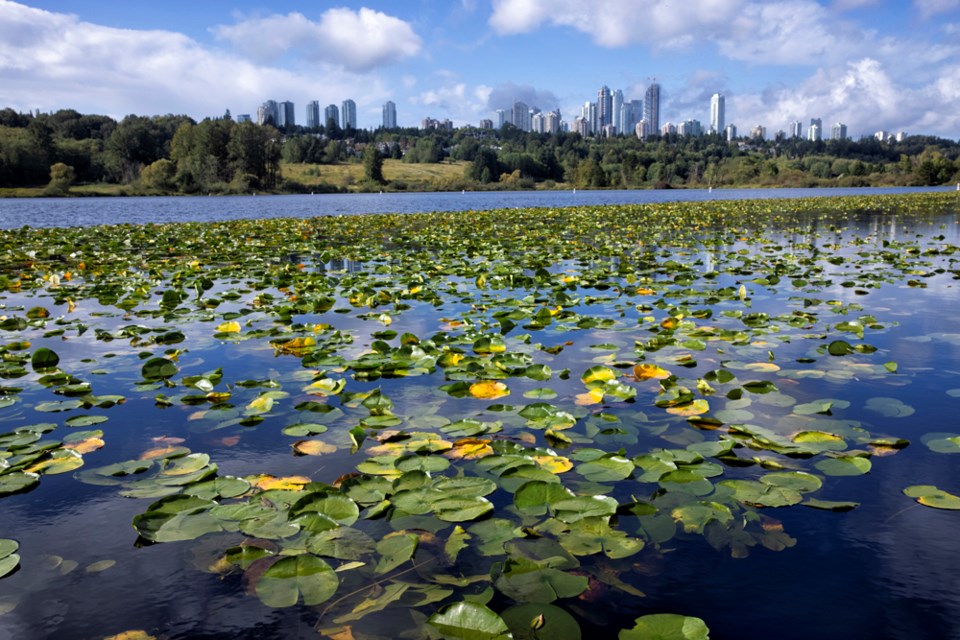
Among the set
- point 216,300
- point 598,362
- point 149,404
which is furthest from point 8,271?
point 598,362

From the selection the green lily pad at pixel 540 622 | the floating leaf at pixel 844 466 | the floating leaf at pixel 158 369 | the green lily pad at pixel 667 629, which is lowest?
the green lily pad at pixel 540 622

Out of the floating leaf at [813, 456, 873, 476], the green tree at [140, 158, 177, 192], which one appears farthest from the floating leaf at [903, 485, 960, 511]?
the green tree at [140, 158, 177, 192]

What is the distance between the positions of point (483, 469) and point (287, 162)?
441 feet

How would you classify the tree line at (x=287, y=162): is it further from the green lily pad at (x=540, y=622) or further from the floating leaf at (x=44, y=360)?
the green lily pad at (x=540, y=622)

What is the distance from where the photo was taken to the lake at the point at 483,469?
200cm

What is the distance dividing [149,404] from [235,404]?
0.60 meters

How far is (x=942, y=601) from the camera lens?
1983 mm

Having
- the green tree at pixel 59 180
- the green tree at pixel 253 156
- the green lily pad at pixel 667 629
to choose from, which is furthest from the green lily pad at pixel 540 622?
the green tree at pixel 59 180

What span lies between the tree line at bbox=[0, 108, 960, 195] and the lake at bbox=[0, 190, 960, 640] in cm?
8212

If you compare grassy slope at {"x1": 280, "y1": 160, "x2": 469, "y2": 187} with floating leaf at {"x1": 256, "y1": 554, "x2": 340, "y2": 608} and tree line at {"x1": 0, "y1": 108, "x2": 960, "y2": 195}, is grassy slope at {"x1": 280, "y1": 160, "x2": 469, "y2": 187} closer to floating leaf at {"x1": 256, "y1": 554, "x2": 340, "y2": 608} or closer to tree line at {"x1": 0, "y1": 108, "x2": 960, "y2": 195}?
tree line at {"x1": 0, "y1": 108, "x2": 960, "y2": 195}

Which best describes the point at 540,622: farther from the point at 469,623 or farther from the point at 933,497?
the point at 933,497

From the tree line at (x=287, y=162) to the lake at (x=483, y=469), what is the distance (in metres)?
82.1

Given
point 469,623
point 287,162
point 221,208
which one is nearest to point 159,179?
point 221,208

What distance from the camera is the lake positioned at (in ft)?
6.57
